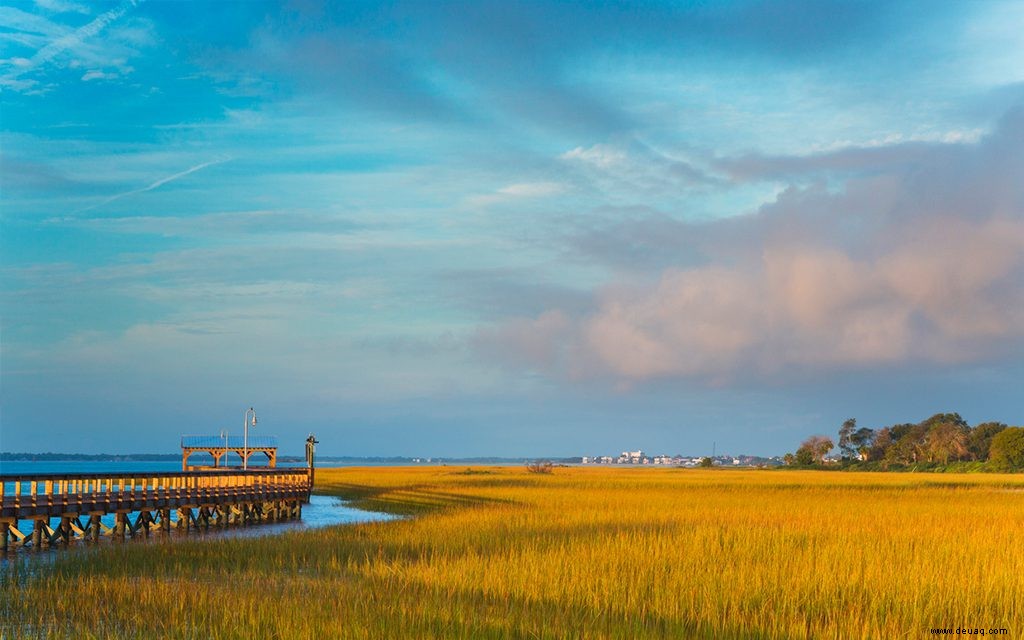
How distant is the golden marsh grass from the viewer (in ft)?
49.9

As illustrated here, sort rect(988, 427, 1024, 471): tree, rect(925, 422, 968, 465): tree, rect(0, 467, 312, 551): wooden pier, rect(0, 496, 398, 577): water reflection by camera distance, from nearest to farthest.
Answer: rect(0, 496, 398, 577): water reflection, rect(0, 467, 312, 551): wooden pier, rect(988, 427, 1024, 471): tree, rect(925, 422, 968, 465): tree

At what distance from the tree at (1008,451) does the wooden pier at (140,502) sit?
10903 centimetres

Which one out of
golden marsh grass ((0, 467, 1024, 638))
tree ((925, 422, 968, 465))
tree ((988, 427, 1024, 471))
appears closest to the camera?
golden marsh grass ((0, 467, 1024, 638))

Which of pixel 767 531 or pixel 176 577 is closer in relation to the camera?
pixel 176 577

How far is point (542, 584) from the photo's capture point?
18453mm

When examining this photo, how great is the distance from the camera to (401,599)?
55.6ft

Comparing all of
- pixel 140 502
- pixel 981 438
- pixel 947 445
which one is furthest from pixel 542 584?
pixel 981 438

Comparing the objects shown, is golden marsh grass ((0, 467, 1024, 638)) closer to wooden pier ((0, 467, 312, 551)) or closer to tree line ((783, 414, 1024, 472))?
wooden pier ((0, 467, 312, 551))

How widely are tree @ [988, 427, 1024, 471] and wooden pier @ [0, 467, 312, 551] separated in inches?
4293

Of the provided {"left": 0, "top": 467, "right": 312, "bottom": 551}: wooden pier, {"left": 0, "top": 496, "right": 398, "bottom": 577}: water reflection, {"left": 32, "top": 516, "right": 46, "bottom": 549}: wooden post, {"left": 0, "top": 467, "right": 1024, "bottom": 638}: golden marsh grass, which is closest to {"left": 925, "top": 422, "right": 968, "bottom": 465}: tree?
{"left": 0, "top": 496, "right": 398, "bottom": 577}: water reflection

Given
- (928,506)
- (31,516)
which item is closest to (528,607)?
(31,516)

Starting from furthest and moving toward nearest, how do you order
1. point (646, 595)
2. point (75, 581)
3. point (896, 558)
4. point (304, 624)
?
point (896, 558)
point (75, 581)
point (646, 595)
point (304, 624)

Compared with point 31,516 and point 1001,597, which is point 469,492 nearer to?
point 31,516

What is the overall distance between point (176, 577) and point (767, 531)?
16.9 m
